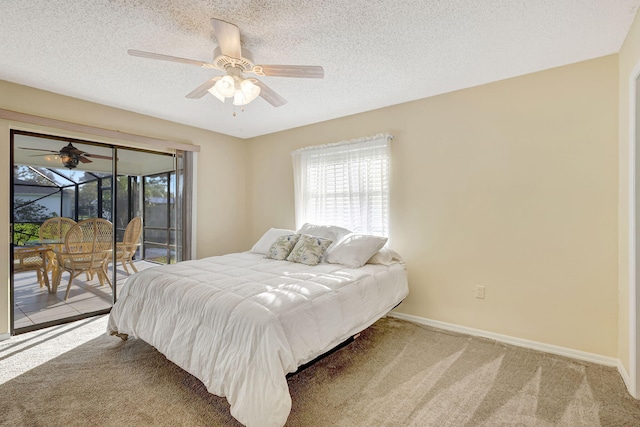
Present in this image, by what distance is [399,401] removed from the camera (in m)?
1.92

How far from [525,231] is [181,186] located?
160 inches

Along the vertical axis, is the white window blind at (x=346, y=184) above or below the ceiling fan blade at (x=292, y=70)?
below

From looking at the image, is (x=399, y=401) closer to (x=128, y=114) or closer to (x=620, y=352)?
(x=620, y=352)

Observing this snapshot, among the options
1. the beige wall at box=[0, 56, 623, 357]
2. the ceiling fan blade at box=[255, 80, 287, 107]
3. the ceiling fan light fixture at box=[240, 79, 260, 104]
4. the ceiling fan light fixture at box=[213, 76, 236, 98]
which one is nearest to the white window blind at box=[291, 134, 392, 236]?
the beige wall at box=[0, 56, 623, 357]

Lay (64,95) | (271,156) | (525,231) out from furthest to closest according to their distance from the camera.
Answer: (271,156)
(64,95)
(525,231)

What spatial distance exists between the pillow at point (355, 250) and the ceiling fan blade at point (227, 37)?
1937mm

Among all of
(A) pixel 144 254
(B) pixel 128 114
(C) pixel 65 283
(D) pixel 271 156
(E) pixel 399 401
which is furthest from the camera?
(D) pixel 271 156

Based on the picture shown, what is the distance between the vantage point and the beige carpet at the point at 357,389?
1.76 m

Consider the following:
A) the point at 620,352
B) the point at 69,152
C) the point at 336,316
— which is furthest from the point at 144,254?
the point at 620,352

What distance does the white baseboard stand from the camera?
2314mm

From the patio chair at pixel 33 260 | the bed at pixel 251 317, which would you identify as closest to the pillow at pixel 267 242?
the bed at pixel 251 317

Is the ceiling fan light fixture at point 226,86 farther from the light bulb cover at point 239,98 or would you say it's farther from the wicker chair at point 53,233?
the wicker chair at point 53,233

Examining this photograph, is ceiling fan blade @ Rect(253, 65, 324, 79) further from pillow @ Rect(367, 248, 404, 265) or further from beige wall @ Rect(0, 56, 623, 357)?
pillow @ Rect(367, 248, 404, 265)

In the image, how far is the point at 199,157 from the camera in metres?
4.37
